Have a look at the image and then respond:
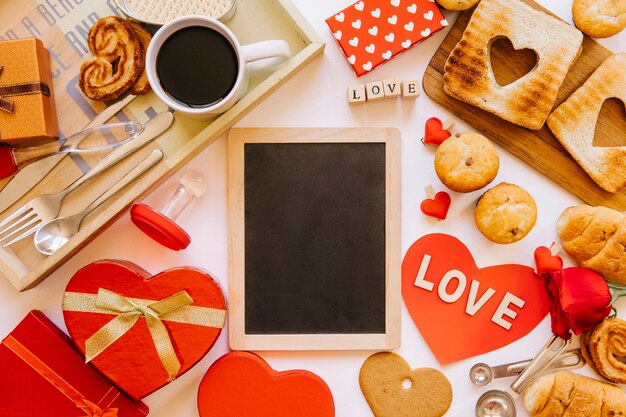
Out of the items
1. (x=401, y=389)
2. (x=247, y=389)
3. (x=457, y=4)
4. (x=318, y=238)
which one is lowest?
(x=401, y=389)

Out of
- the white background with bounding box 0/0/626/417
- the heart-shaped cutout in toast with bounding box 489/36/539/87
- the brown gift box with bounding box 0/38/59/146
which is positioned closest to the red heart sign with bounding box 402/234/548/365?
the white background with bounding box 0/0/626/417

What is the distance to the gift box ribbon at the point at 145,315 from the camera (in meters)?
1.11

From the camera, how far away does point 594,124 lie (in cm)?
116

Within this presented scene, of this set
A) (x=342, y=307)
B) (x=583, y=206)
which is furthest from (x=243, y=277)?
(x=583, y=206)

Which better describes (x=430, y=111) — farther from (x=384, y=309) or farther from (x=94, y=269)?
(x=94, y=269)

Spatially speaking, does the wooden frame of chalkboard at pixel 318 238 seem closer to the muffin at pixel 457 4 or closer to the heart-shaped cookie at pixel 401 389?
the heart-shaped cookie at pixel 401 389

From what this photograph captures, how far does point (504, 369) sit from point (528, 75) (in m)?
0.60

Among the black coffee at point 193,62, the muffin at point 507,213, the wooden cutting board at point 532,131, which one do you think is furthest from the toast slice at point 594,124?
the black coffee at point 193,62

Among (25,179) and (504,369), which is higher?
(25,179)

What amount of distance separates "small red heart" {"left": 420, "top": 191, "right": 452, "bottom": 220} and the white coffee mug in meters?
0.41

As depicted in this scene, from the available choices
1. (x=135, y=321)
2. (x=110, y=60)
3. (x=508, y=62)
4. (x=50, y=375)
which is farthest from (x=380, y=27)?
(x=50, y=375)

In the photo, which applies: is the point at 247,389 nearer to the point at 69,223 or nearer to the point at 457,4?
the point at 69,223

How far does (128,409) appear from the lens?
114 cm

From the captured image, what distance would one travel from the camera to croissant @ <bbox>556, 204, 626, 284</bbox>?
3.67ft
